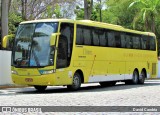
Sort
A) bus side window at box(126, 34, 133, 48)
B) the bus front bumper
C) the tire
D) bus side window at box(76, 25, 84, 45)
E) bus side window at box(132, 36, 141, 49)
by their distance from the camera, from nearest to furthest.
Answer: the bus front bumper, bus side window at box(76, 25, 84, 45), bus side window at box(126, 34, 133, 48), the tire, bus side window at box(132, 36, 141, 49)

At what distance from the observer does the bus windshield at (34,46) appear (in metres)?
20.0

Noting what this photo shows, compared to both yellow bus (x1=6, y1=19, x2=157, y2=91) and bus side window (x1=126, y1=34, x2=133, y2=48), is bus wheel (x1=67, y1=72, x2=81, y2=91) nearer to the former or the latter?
yellow bus (x1=6, y1=19, x2=157, y2=91)

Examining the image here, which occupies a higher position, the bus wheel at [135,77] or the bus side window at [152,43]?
the bus side window at [152,43]

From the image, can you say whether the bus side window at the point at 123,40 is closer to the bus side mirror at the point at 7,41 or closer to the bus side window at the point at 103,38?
the bus side window at the point at 103,38

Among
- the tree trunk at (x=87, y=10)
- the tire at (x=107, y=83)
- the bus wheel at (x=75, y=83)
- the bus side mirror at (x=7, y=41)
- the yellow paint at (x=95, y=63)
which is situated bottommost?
the tire at (x=107, y=83)

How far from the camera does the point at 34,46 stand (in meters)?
20.2

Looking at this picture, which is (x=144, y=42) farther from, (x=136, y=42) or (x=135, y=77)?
(x=135, y=77)

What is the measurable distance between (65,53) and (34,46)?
1.55 meters

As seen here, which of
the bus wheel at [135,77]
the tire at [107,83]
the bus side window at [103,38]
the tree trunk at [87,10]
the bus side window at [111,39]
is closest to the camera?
the bus side window at [103,38]

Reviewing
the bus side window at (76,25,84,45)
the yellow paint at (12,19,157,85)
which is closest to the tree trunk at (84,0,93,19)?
the yellow paint at (12,19,157,85)

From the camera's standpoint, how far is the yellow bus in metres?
20.0

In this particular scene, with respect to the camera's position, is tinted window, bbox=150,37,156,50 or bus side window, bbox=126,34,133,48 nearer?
bus side window, bbox=126,34,133,48

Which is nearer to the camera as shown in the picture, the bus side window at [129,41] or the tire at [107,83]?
the bus side window at [129,41]

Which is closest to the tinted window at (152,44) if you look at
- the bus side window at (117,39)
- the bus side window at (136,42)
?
the bus side window at (136,42)
